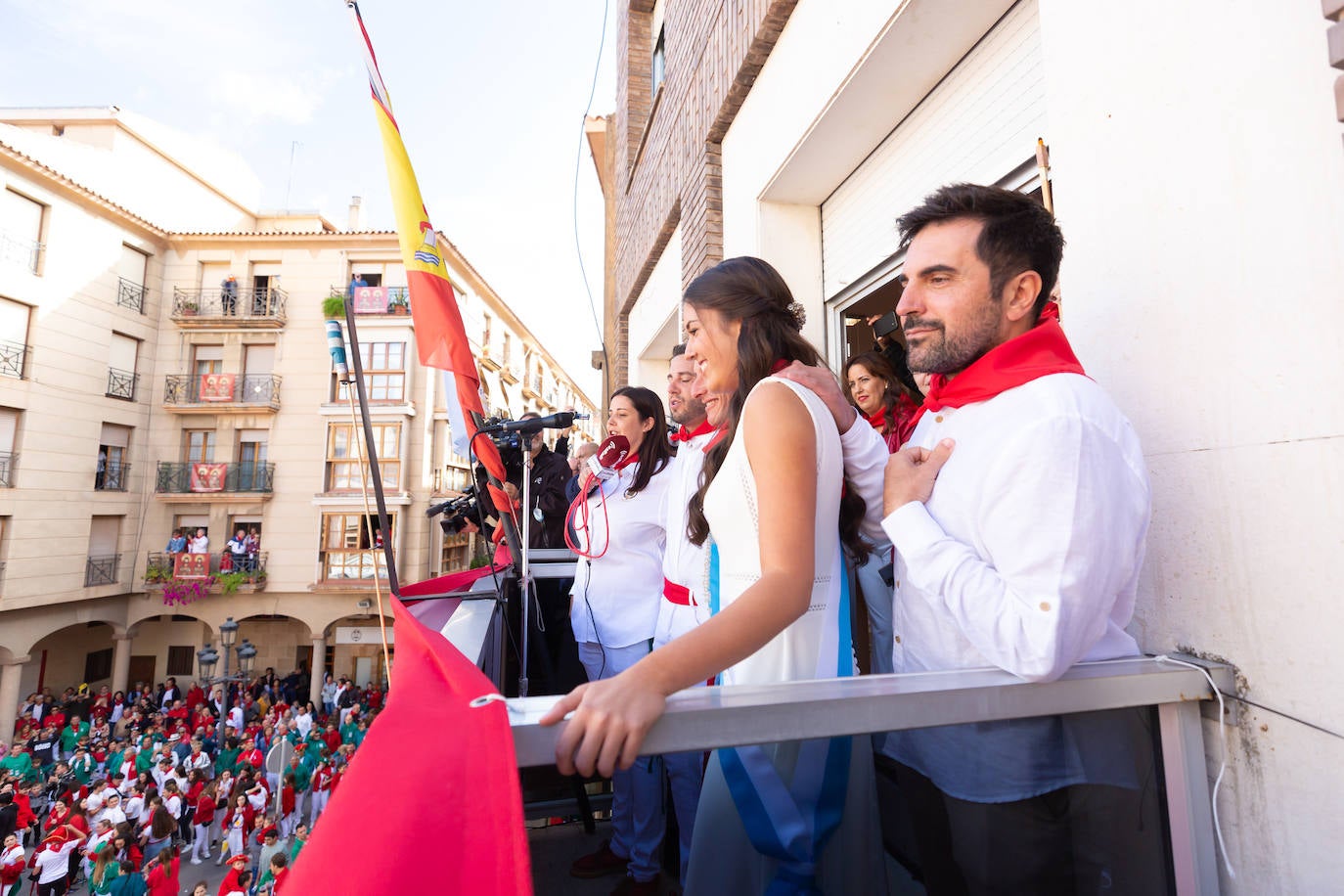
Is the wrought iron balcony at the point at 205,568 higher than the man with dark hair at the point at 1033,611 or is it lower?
lower

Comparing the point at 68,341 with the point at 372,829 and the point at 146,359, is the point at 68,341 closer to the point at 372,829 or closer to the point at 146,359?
the point at 146,359

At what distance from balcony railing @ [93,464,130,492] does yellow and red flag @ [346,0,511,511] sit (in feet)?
74.9

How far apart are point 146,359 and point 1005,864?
2757 centimetres

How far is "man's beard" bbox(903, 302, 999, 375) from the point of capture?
1.37 meters

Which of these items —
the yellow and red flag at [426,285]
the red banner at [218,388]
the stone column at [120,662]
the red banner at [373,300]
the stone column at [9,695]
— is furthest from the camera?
the red banner at [373,300]

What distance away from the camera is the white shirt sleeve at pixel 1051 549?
0.98 meters

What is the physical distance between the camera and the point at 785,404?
1272 mm

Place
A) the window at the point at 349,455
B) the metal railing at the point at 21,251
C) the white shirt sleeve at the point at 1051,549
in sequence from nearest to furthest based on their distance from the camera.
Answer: the white shirt sleeve at the point at 1051,549
the metal railing at the point at 21,251
the window at the point at 349,455

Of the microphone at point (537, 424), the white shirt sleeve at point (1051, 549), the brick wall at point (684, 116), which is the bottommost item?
the white shirt sleeve at point (1051, 549)

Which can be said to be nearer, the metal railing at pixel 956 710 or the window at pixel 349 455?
the metal railing at pixel 956 710

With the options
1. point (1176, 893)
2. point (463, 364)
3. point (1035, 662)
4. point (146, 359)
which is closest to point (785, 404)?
point (1035, 662)

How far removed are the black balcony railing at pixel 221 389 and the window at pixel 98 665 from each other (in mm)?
8271

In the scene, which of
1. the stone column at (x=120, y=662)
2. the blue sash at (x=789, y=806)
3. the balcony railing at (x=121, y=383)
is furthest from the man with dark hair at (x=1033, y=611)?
the balcony railing at (x=121, y=383)

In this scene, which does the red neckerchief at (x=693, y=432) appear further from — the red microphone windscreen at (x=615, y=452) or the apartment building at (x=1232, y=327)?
the apartment building at (x=1232, y=327)
